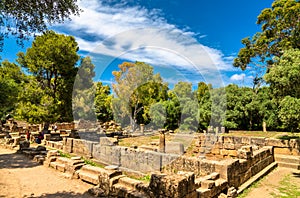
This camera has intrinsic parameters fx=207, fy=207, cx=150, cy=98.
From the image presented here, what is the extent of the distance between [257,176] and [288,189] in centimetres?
133

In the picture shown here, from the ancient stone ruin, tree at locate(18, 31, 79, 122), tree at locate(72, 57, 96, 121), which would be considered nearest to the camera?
the ancient stone ruin

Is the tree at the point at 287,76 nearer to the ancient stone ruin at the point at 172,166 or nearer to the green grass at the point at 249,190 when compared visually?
the ancient stone ruin at the point at 172,166

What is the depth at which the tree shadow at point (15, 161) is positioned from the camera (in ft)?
33.5

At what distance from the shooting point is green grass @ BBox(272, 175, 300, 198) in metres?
7.35

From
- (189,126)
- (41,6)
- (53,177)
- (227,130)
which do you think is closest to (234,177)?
(53,177)

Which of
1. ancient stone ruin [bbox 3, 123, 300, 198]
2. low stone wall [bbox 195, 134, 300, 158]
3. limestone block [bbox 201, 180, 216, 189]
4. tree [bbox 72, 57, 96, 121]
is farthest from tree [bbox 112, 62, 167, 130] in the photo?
limestone block [bbox 201, 180, 216, 189]

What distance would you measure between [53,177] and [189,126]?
26.8m

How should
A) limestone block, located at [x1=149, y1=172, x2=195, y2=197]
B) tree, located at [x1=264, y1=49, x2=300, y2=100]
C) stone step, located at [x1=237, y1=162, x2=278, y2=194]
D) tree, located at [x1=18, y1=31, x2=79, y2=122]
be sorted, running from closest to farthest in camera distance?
limestone block, located at [x1=149, y1=172, x2=195, y2=197], stone step, located at [x1=237, y1=162, x2=278, y2=194], tree, located at [x1=264, y1=49, x2=300, y2=100], tree, located at [x1=18, y1=31, x2=79, y2=122]

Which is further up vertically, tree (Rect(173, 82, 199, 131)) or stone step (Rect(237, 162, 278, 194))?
tree (Rect(173, 82, 199, 131))

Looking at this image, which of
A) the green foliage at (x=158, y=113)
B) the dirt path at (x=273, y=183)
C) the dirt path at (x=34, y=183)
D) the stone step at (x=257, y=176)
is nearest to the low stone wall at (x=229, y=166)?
the stone step at (x=257, y=176)

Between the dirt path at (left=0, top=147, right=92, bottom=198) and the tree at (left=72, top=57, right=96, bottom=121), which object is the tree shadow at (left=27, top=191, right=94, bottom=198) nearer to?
the dirt path at (left=0, top=147, right=92, bottom=198)

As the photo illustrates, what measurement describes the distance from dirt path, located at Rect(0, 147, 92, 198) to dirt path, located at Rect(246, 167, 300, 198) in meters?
6.20

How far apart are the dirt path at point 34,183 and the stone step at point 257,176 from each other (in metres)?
5.70

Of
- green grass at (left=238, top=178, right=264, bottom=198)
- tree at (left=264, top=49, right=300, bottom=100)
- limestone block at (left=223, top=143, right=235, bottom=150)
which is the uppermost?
tree at (left=264, top=49, right=300, bottom=100)
